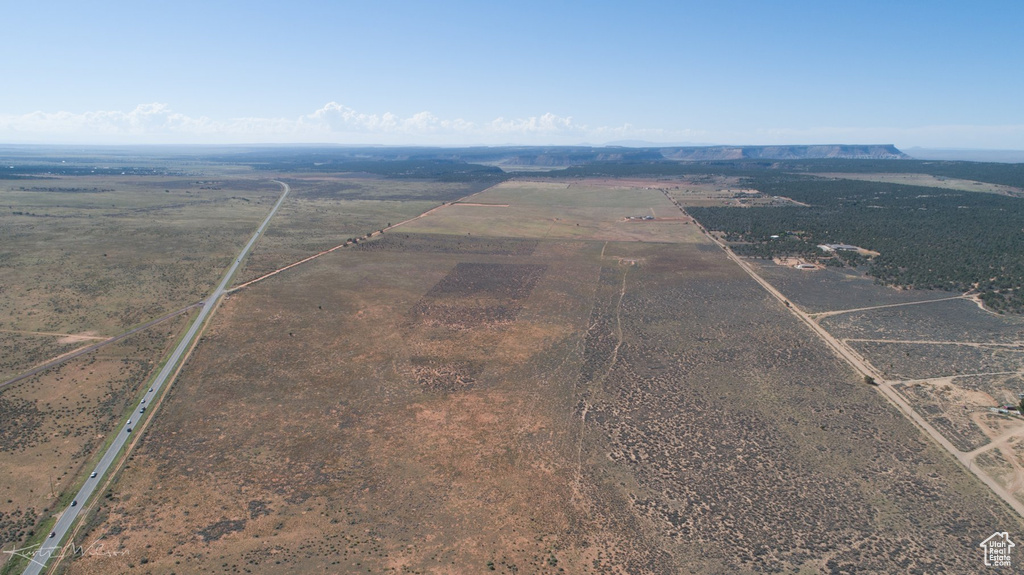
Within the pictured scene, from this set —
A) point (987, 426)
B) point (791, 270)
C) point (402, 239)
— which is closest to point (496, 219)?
point (402, 239)

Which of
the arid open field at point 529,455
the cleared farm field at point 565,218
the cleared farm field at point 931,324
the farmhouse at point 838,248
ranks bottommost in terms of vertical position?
the arid open field at point 529,455

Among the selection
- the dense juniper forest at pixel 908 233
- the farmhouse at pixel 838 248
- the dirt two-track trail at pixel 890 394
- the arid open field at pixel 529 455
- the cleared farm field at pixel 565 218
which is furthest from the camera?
the cleared farm field at pixel 565 218

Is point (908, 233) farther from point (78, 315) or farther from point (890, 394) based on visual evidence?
point (78, 315)

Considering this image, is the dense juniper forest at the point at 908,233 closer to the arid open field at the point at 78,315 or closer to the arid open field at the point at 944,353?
the arid open field at the point at 944,353

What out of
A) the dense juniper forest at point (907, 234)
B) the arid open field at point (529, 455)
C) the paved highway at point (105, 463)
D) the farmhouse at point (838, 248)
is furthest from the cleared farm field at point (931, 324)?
the paved highway at point (105, 463)

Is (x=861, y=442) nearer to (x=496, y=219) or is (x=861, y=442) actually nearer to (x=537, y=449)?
(x=537, y=449)

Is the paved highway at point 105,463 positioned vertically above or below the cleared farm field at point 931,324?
below

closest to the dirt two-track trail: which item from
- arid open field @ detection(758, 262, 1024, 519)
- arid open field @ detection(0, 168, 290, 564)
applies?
arid open field @ detection(758, 262, 1024, 519)

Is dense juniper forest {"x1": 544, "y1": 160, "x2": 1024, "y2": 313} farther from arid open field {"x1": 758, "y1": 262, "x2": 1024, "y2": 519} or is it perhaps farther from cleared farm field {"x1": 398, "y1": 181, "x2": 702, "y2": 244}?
cleared farm field {"x1": 398, "y1": 181, "x2": 702, "y2": 244}
